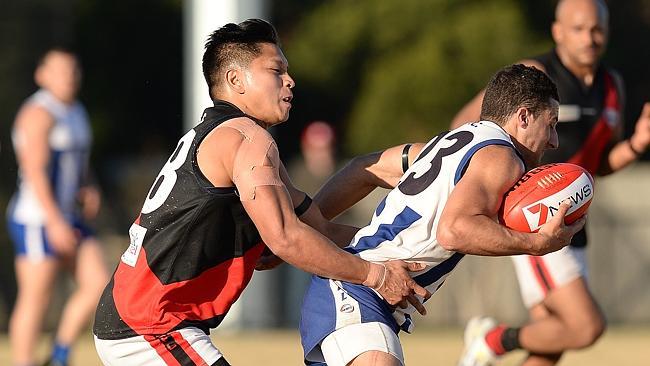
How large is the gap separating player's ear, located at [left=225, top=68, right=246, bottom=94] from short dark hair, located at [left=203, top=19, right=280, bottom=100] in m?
0.03

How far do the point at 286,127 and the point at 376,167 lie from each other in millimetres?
14235

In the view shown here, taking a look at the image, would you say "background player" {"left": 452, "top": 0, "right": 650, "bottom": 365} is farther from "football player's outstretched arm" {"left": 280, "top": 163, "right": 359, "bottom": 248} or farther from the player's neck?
"football player's outstretched arm" {"left": 280, "top": 163, "right": 359, "bottom": 248}

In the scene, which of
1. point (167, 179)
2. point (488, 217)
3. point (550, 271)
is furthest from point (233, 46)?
point (550, 271)

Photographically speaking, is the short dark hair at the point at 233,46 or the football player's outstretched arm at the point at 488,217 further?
the short dark hair at the point at 233,46

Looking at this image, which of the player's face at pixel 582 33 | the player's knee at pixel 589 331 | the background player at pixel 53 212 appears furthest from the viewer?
the background player at pixel 53 212

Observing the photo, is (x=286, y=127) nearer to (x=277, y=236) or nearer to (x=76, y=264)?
(x=76, y=264)

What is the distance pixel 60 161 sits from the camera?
968 cm

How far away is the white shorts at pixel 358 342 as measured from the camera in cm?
518

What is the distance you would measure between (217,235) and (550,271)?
3.03m

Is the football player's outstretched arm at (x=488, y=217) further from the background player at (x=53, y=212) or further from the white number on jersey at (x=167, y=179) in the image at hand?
the background player at (x=53, y=212)

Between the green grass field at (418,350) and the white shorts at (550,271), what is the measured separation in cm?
267

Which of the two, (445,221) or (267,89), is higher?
(267,89)

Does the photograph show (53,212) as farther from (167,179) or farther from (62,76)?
(167,179)

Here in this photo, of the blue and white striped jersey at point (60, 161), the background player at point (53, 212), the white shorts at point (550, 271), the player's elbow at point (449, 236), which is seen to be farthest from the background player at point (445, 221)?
the blue and white striped jersey at point (60, 161)
